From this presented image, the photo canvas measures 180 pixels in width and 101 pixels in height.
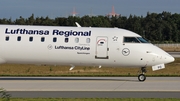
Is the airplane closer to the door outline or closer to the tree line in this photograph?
the door outline

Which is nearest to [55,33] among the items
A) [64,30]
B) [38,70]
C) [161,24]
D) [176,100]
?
[64,30]

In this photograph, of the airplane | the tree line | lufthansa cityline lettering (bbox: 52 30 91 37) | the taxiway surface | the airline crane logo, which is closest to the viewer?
the taxiway surface

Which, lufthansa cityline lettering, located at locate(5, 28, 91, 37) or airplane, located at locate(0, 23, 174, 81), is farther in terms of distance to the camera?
lufthansa cityline lettering, located at locate(5, 28, 91, 37)

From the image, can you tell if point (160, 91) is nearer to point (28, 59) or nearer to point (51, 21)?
point (28, 59)

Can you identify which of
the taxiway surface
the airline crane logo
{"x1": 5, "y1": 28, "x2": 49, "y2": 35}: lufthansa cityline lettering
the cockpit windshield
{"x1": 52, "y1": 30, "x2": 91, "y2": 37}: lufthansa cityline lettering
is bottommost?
the taxiway surface

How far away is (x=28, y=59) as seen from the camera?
2784 centimetres

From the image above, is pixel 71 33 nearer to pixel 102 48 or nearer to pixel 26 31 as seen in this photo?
pixel 102 48

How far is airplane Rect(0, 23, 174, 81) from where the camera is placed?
90.2 ft

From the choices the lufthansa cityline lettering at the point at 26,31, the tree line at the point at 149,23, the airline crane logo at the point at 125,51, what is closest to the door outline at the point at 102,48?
the airline crane logo at the point at 125,51

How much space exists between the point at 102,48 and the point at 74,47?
Result: 5.03 ft

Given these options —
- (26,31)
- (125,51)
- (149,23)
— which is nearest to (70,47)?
(26,31)

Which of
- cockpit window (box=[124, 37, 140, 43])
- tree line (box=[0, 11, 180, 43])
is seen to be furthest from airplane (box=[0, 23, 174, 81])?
tree line (box=[0, 11, 180, 43])

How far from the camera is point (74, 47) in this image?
27.6 m

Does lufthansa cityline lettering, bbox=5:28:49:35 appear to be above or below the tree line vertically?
below
